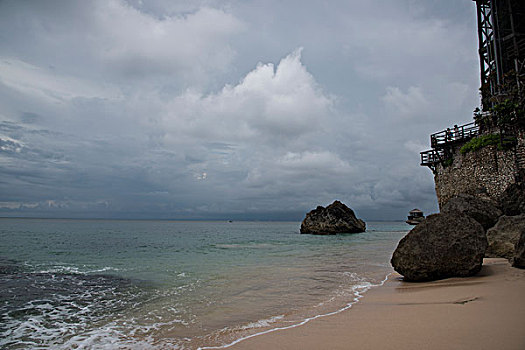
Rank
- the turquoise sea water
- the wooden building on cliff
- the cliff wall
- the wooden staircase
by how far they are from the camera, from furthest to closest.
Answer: the wooden building on cliff
the cliff wall
the wooden staircase
the turquoise sea water

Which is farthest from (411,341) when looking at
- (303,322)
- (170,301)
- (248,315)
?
(170,301)

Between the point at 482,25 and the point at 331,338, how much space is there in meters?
41.8

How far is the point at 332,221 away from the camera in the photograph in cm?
5369

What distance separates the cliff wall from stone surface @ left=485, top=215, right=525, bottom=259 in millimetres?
13400

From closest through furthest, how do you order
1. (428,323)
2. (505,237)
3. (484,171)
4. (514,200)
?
(428,323), (505,237), (514,200), (484,171)

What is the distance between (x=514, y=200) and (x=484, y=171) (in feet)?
19.5

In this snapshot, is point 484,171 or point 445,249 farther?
point 484,171

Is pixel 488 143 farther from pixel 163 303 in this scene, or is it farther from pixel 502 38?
pixel 163 303

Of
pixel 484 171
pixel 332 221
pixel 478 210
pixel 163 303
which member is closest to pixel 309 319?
pixel 163 303

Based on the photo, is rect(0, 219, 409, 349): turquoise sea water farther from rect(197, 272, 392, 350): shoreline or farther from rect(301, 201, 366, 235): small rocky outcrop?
rect(301, 201, 366, 235): small rocky outcrop

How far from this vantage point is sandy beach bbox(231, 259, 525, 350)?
4.08m

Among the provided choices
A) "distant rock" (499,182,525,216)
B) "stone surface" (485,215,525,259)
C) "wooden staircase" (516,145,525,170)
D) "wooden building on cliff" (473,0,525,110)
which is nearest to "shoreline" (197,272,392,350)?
"stone surface" (485,215,525,259)

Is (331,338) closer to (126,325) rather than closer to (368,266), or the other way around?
(126,325)

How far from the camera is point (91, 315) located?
750 cm
